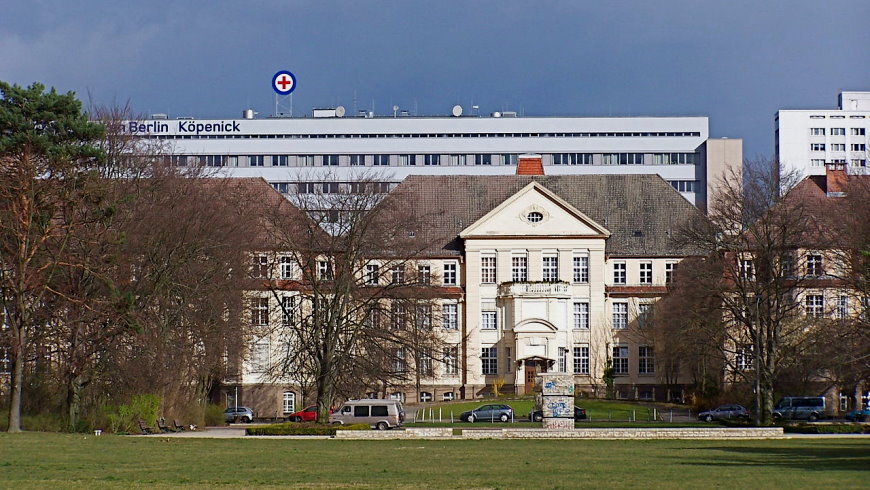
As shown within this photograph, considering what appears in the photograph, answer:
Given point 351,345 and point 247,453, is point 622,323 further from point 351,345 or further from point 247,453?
point 247,453

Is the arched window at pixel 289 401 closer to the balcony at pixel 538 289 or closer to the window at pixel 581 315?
the balcony at pixel 538 289

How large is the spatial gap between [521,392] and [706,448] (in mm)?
44367

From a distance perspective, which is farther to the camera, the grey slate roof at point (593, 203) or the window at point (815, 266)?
the grey slate roof at point (593, 203)

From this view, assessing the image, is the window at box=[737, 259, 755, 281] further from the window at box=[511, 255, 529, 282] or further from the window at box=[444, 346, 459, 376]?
the window at box=[511, 255, 529, 282]

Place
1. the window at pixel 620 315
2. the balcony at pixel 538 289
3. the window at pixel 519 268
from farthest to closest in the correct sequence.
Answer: the window at pixel 620 315 < the window at pixel 519 268 < the balcony at pixel 538 289

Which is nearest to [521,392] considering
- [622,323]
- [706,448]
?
[622,323]

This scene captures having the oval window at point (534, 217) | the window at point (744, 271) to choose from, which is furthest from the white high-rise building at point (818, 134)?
the window at point (744, 271)

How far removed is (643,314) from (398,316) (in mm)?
32341

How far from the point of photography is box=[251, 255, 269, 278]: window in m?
64.4

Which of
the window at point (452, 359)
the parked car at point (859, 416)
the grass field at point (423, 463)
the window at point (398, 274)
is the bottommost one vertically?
the grass field at point (423, 463)

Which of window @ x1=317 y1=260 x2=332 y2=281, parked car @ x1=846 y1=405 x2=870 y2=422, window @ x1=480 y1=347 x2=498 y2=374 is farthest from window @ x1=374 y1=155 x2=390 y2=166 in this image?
parked car @ x1=846 y1=405 x2=870 y2=422

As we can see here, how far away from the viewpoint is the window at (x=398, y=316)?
2445 inches

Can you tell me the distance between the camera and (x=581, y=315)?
90.0 m

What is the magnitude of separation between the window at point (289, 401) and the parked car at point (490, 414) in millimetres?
17215
